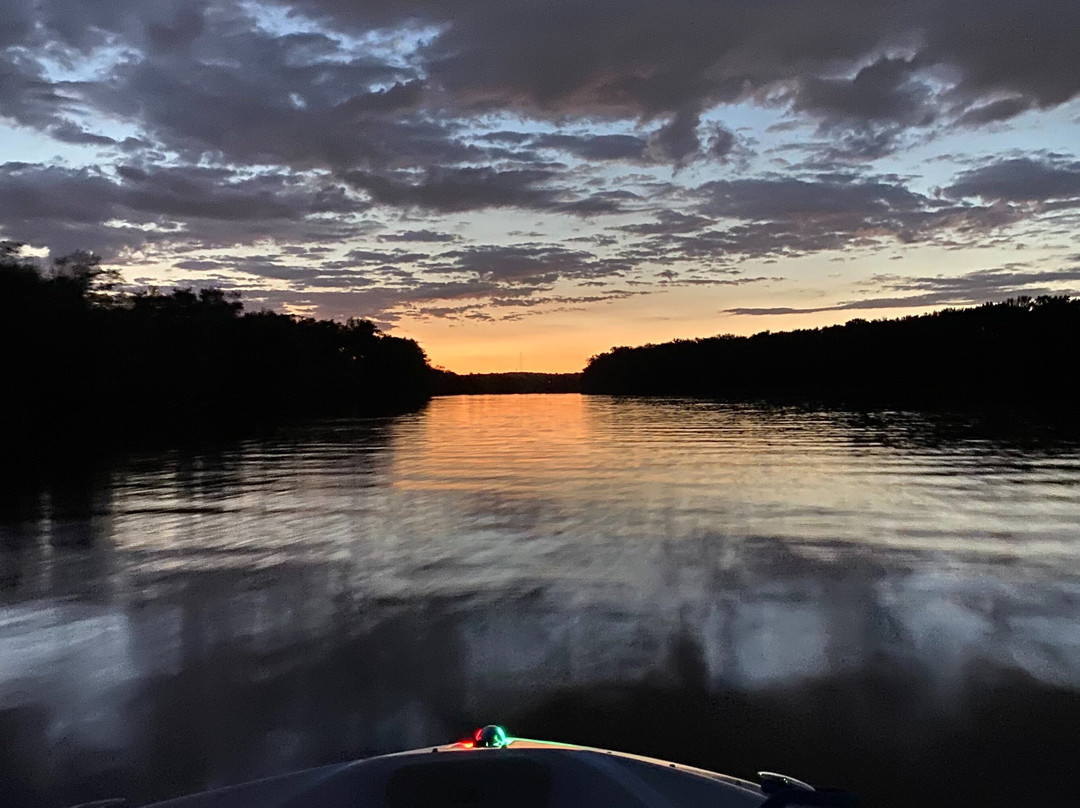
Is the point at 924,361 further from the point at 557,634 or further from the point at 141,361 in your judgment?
the point at 557,634

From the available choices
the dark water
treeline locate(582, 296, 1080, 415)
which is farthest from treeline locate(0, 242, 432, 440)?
treeline locate(582, 296, 1080, 415)

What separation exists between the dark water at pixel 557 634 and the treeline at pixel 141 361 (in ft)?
123

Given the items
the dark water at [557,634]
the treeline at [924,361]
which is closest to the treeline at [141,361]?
the dark water at [557,634]

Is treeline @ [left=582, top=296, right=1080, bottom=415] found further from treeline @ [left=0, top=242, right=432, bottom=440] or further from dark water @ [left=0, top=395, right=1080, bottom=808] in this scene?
treeline @ [left=0, top=242, right=432, bottom=440]

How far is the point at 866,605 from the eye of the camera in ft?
28.1

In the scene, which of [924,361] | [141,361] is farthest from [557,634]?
[924,361]

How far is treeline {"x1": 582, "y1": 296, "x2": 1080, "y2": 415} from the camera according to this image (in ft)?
291

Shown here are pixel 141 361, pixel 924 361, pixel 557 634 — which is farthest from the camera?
pixel 924 361

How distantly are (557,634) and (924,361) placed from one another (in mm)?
116287

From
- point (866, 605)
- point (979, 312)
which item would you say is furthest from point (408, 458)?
point (979, 312)

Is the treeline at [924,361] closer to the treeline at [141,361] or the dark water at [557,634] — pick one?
the dark water at [557,634]

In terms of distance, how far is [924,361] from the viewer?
111000 millimetres

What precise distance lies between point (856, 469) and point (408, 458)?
47.3 ft

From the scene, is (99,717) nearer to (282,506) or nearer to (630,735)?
(630,735)
